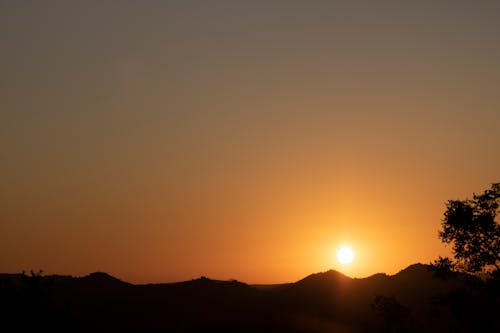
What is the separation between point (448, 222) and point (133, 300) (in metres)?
82.1

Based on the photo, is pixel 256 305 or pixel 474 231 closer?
pixel 474 231

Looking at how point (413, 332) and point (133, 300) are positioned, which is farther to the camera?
point (133, 300)

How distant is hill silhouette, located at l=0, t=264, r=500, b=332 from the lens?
94.1 meters

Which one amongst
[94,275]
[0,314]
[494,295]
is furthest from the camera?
[94,275]

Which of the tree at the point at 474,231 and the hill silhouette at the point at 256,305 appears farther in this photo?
the hill silhouette at the point at 256,305

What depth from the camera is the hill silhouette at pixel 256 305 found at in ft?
309

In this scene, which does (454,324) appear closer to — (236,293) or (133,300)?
(236,293)

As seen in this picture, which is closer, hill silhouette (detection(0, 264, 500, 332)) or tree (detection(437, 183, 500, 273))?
tree (detection(437, 183, 500, 273))

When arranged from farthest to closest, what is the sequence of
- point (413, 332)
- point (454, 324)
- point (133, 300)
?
point (133, 300), point (454, 324), point (413, 332)

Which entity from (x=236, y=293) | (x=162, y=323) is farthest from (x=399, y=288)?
(x=162, y=323)

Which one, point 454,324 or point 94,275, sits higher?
point 94,275

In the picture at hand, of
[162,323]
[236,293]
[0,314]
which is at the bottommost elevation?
[0,314]

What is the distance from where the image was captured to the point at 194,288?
391 ft

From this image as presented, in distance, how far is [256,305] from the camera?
108 metres
